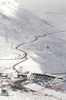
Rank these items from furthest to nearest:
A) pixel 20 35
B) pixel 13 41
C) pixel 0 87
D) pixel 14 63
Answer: pixel 20 35 → pixel 13 41 → pixel 14 63 → pixel 0 87

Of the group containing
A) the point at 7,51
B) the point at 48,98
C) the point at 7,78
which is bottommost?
the point at 7,51

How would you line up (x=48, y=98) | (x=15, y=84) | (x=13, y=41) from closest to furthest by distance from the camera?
(x=48, y=98)
(x=15, y=84)
(x=13, y=41)

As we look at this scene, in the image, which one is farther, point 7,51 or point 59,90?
point 7,51

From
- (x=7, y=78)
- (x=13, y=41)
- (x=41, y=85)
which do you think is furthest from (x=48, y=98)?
(x=13, y=41)

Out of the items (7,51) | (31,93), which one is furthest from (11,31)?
(31,93)

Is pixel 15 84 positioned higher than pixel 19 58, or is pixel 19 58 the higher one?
pixel 15 84

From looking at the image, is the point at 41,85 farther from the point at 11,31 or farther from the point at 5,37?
the point at 11,31

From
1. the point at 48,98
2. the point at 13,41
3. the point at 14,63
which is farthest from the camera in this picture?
the point at 13,41

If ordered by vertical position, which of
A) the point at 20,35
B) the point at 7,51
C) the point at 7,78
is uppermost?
the point at 7,78

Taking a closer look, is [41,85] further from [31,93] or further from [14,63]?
[14,63]
